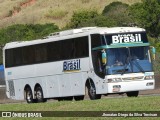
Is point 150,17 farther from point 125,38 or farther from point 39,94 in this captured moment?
point 125,38

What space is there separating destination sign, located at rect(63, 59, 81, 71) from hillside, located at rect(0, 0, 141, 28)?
6837 cm

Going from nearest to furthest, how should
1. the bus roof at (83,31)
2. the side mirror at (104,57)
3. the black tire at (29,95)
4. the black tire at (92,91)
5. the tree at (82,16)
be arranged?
the side mirror at (104,57)
the black tire at (92,91)
the bus roof at (83,31)
the black tire at (29,95)
the tree at (82,16)

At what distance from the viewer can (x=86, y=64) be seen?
32.3m

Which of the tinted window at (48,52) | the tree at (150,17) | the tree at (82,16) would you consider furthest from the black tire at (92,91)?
the tree at (82,16)

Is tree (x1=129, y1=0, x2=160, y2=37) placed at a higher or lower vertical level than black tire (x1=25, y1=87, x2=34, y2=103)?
higher

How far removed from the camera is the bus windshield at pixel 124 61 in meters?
31.2

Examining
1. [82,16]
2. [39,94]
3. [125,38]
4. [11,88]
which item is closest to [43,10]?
[82,16]

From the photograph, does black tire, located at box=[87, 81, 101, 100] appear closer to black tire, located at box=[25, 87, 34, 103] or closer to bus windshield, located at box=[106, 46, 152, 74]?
bus windshield, located at box=[106, 46, 152, 74]

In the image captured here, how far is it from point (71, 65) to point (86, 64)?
1314mm

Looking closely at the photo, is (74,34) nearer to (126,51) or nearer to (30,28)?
(126,51)

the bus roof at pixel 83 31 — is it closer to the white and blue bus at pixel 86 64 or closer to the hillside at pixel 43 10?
the white and blue bus at pixel 86 64

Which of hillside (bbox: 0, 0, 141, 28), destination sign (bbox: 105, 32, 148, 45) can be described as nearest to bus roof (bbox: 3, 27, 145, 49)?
destination sign (bbox: 105, 32, 148, 45)

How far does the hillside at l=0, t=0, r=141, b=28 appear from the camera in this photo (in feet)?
357

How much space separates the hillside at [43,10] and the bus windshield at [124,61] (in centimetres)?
7099
